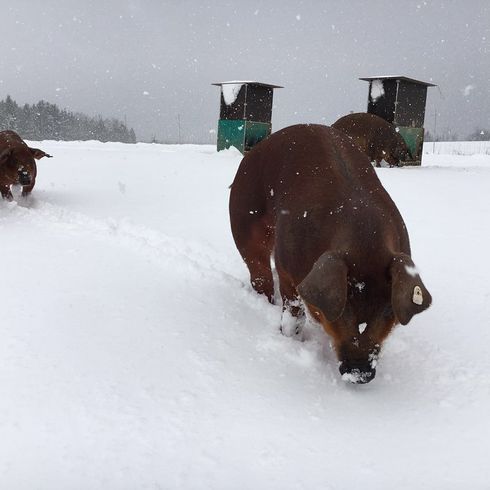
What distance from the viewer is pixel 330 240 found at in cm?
289

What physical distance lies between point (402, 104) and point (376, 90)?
0.84 metres

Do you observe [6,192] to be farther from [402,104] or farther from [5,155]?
[402,104]

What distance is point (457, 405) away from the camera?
8.83ft

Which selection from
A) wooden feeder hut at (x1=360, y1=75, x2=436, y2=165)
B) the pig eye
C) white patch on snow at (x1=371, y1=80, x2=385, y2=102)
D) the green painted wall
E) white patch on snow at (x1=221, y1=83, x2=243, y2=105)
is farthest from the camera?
white patch on snow at (x1=221, y1=83, x2=243, y2=105)

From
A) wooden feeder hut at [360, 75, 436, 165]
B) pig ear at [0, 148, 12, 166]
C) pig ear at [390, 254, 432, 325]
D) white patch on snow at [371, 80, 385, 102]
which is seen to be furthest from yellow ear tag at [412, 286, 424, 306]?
white patch on snow at [371, 80, 385, 102]

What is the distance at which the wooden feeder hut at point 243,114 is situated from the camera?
1602cm

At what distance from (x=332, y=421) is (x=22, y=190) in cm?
672

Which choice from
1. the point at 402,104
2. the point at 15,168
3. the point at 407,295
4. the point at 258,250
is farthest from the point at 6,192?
the point at 402,104

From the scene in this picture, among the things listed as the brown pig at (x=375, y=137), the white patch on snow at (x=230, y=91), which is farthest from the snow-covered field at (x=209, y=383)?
the white patch on snow at (x=230, y=91)

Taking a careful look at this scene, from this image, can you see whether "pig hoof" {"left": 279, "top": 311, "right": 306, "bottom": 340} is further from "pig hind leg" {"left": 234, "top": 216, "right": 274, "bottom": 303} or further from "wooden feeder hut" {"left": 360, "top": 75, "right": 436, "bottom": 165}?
"wooden feeder hut" {"left": 360, "top": 75, "right": 436, "bottom": 165}

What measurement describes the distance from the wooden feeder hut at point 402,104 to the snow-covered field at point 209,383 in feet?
33.4

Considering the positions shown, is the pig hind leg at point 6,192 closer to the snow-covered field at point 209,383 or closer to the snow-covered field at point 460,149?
the snow-covered field at point 209,383

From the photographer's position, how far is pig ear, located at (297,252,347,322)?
7.73 feet

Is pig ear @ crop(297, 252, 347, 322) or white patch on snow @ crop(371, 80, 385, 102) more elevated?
white patch on snow @ crop(371, 80, 385, 102)
